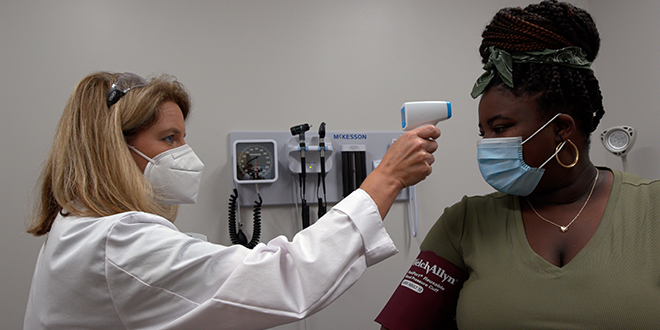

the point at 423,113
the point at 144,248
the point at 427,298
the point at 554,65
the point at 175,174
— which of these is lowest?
the point at 427,298

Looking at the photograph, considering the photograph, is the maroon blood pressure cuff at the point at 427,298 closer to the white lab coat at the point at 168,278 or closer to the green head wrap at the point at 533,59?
the white lab coat at the point at 168,278

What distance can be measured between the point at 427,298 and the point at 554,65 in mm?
661

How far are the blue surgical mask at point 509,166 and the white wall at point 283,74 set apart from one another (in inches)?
35.7

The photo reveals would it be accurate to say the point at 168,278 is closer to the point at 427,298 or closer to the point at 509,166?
the point at 427,298

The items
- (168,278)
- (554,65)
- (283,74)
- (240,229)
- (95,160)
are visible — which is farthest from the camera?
(283,74)

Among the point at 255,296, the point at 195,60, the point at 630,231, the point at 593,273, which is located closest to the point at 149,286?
the point at 255,296

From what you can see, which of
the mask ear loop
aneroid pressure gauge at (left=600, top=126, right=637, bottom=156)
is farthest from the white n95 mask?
aneroid pressure gauge at (left=600, top=126, right=637, bottom=156)

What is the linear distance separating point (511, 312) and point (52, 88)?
1.76 metres

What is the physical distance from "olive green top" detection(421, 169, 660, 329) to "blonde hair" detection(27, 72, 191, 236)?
2.62ft

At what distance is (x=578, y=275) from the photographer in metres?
0.94

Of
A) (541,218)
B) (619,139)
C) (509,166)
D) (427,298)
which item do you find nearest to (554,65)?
(509,166)

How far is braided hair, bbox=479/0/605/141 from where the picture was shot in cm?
103

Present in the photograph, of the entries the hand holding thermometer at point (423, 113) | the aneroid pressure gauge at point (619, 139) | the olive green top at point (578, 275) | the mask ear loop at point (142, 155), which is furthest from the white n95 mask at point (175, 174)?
the aneroid pressure gauge at point (619, 139)

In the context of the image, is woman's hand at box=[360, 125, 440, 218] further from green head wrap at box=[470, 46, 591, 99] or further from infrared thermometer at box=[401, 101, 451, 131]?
green head wrap at box=[470, 46, 591, 99]
